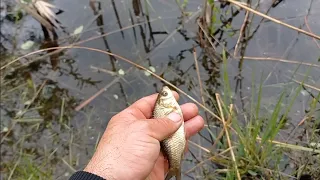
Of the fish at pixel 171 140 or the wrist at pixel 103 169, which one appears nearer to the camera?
the wrist at pixel 103 169

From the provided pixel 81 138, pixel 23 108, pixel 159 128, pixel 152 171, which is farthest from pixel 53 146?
pixel 159 128

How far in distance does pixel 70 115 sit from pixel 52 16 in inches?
49.5

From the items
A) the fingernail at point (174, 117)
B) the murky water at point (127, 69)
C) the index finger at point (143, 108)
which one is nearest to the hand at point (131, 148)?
the fingernail at point (174, 117)

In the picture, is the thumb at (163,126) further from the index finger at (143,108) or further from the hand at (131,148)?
the index finger at (143,108)

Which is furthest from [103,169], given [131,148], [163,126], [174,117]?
[174,117]

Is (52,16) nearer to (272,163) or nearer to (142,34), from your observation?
(142,34)

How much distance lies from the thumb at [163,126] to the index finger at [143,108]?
277 millimetres

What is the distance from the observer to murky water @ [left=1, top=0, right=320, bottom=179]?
12.6 feet

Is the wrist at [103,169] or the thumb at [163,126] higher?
the thumb at [163,126]

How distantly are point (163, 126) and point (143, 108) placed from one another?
0.39 m

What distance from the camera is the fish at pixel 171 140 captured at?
8.89 feet

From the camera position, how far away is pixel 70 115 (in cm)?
409

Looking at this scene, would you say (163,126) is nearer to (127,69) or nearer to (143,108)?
(143,108)

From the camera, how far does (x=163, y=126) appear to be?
267cm
